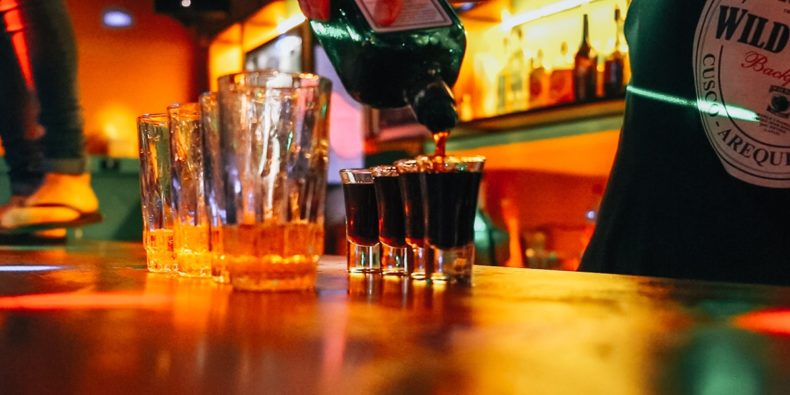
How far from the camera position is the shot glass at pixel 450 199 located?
708 millimetres

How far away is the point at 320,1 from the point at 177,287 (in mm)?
343

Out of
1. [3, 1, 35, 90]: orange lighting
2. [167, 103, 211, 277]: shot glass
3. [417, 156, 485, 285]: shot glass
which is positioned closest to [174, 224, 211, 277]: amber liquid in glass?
[167, 103, 211, 277]: shot glass

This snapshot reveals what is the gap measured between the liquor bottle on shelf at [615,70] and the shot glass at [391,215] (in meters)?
1.64

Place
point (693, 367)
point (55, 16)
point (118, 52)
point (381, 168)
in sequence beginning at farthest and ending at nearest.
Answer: point (118, 52) → point (55, 16) → point (381, 168) → point (693, 367)

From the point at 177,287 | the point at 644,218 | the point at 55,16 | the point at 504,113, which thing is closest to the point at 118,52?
the point at 55,16

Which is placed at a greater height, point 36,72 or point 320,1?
point 36,72

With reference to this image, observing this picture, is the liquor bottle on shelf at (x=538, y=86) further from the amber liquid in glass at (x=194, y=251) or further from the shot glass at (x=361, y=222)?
the amber liquid in glass at (x=194, y=251)

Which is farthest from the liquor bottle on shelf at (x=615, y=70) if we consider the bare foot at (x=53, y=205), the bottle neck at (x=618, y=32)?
the bare foot at (x=53, y=205)

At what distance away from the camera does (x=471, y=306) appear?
0.55 m

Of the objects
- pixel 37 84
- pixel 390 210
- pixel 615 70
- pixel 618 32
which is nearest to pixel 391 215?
pixel 390 210

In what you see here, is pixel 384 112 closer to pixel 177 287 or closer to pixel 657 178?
pixel 657 178

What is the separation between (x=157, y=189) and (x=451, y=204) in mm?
322

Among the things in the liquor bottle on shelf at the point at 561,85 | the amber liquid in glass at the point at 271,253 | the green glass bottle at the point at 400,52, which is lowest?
the amber liquid in glass at the point at 271,253

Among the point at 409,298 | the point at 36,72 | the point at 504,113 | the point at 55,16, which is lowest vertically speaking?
the point at 409,298
